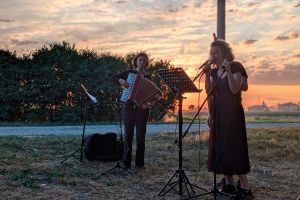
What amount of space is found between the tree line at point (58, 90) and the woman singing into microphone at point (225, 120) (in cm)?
1728

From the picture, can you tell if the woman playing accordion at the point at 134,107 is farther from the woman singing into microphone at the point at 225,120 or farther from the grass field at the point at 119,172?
the woman singing into microphone at the point at 225,120

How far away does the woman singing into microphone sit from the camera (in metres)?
8.24

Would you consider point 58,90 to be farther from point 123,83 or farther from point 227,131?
point 227,131

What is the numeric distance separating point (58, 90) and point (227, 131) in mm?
18477

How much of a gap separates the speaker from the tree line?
1281 cm

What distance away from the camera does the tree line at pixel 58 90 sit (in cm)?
2595

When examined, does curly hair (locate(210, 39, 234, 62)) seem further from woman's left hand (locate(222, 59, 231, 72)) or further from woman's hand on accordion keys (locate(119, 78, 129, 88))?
A: woman's hand on accordion keys (locate(119, 78, 129, 88))

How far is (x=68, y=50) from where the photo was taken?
28.8 m

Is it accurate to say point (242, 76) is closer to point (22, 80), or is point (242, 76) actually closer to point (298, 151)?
point (298, 151)

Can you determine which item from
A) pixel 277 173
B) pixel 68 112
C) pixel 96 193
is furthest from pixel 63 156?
pixel 68 112

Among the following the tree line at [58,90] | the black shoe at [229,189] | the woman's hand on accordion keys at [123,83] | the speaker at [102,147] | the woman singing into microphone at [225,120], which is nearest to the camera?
the woman singing into microphone at [225,120]

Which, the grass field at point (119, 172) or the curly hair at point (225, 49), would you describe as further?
the grass field at point (119, 172)

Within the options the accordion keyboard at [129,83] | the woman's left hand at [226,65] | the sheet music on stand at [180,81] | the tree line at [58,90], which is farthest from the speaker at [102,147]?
the tree line at [58,90]

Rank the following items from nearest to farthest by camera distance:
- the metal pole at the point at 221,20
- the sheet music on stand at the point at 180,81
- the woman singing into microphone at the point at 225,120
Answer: the woman singing into microphone at the point at 225,120, the sheet music on stand at the point at 180,81, the metal pole at the point at 221,20
